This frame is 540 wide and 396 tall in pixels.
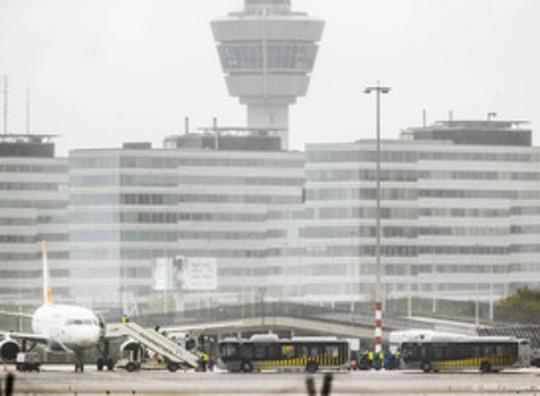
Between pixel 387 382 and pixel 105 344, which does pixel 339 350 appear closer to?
pixel 105 344

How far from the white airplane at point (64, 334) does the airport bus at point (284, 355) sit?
9.80m

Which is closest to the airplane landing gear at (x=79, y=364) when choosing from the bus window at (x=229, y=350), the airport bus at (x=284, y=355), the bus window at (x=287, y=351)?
the airport bus at (x=284, y=355)

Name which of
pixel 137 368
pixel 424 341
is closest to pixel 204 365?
pixel 137 368

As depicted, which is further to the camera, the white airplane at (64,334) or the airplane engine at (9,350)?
the airplane engine at (9,350)

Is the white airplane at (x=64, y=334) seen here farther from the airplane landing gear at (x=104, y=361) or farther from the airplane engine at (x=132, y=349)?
the airplane engine at (x=132, y=349)

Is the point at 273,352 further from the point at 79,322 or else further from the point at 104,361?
the point at 79,322

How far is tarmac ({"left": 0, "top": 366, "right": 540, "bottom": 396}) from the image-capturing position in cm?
11888

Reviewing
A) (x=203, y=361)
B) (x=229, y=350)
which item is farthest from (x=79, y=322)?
(x=229, y=350)

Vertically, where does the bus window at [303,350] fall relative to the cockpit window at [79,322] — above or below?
below

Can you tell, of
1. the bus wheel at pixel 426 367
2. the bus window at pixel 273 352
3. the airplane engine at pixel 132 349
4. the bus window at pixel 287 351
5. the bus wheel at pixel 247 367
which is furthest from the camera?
the airplane engine at pixel 132 349

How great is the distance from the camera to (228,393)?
4609 inches

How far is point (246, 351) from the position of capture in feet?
531

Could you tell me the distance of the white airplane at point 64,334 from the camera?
16262cm

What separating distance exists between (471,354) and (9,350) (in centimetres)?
3618
